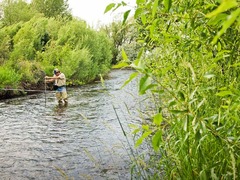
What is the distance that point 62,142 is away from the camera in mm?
7945

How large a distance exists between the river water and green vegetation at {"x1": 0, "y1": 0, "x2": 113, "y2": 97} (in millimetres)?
5041

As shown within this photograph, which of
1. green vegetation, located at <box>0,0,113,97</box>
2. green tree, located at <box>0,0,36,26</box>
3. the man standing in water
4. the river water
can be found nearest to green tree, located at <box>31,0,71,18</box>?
green tree, located at <box>0,0,36,26</box>

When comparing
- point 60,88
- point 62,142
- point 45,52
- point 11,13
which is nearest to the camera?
point 62,142

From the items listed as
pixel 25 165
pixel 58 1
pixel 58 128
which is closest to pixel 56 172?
pixel 25 165

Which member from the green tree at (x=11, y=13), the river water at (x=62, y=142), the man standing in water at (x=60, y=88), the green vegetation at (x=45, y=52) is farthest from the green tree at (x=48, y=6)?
the river water at (x=62, y=142)

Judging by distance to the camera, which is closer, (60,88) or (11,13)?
(60,88)

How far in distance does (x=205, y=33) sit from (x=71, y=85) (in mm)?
20300

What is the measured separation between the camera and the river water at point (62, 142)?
581 centimetres

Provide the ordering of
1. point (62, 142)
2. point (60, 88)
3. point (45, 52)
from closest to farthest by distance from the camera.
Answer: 1. point (62, 142)
2. point (60, 88)
3. point (45, 52)

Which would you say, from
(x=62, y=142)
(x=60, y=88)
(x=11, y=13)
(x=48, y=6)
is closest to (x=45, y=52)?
(x=60, y=88)

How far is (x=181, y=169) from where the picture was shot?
277cm

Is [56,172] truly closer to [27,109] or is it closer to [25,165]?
[25,165]

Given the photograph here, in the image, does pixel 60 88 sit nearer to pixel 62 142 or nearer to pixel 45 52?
pixel 62 142

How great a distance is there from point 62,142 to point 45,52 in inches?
631
